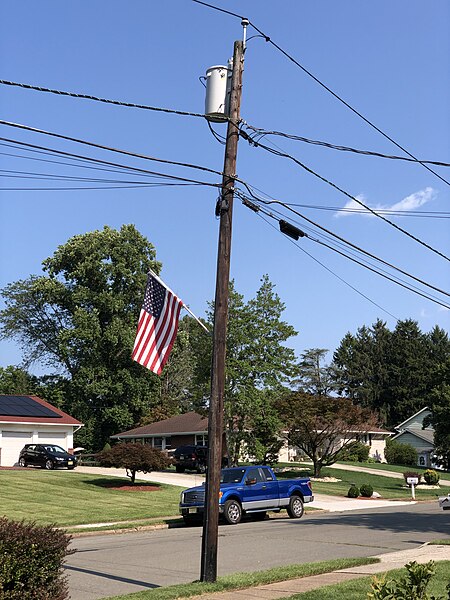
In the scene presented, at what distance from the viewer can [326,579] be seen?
1170cm

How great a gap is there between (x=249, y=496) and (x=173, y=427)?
32790 millimetres

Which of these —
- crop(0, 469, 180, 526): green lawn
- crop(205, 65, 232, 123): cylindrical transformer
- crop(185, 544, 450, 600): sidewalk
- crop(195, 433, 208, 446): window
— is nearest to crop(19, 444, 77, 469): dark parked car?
crop(0, 469, 180, 526): green lawn

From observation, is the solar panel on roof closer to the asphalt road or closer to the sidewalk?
the asphalt road

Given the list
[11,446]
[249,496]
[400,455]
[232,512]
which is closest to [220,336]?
[232,512]

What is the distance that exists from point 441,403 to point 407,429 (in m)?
18.8

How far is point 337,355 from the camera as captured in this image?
382 ft

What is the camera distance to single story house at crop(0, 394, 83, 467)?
4434 cm

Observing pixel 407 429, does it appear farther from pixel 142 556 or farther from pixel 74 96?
pixel 74 96

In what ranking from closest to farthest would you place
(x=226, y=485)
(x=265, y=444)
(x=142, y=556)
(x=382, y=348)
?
(x=142, y=556), (x=226, y=485), (x=265, y=444), (x=382, y=348)

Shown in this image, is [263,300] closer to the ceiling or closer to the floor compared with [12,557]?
closer to the ceiling

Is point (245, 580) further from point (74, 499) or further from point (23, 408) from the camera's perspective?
point (23, 408)

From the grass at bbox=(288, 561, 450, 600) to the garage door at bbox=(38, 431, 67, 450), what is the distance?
37485 mm

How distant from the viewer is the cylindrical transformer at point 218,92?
12.8 meters

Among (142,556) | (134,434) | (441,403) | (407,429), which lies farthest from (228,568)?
(407,429)
